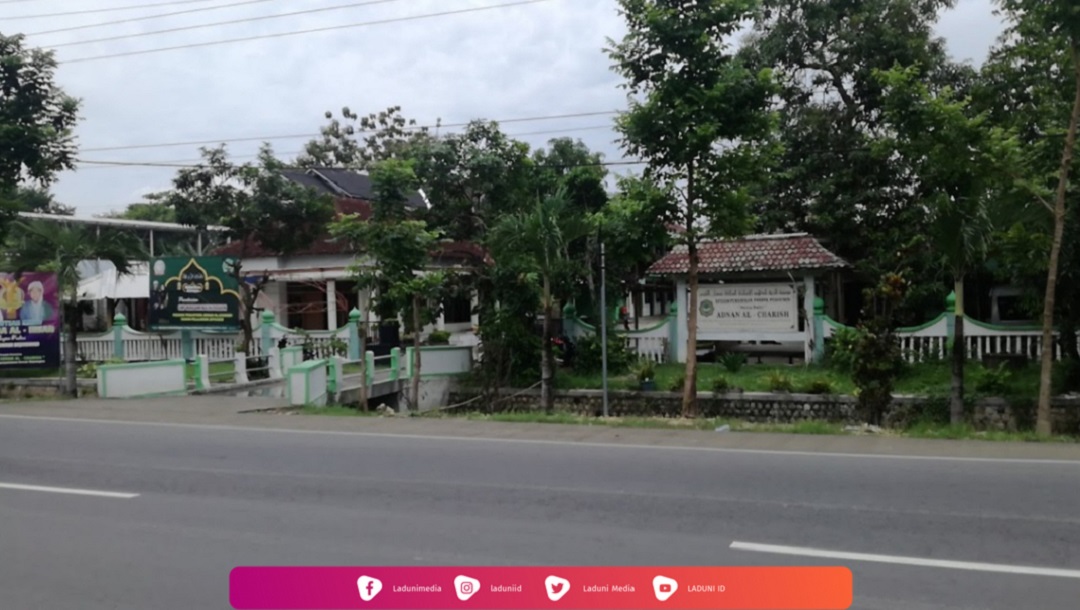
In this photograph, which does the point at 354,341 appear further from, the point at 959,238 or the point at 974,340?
the point at 959,238

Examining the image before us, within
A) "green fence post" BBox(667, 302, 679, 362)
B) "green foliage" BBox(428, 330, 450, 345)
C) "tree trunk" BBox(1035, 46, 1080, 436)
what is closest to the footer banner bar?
"tree trunk" BBox(1035, 46, 1080, 436)

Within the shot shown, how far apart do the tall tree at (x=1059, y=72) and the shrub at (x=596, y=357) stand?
9270 mm

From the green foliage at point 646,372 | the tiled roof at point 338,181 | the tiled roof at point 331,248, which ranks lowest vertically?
the green foliage at point 646,372

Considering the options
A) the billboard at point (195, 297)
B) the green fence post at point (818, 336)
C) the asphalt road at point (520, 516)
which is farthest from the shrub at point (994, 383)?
the billboard at point (195, 297)

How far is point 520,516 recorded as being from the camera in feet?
25.8

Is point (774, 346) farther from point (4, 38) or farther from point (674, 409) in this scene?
point (4, 38)

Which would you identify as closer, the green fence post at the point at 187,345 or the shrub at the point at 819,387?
the shrub at the point at 819,387

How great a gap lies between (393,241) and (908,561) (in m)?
13.1

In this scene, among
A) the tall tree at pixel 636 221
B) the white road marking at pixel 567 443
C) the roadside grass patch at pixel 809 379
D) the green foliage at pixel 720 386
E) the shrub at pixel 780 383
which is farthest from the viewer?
Result: the green foliage at pixel 720 386

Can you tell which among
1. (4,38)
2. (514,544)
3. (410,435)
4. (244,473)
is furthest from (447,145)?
(514,544)

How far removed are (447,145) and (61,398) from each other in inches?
407

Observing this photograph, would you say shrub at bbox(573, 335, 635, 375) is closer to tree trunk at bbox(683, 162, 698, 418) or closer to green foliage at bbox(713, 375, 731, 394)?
green foliage at bbox(713, 375, 731, 394)

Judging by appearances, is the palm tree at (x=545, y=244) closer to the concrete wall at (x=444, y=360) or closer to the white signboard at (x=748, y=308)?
the concrete wall at (x=444, y=360)

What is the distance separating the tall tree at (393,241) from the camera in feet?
59.5
